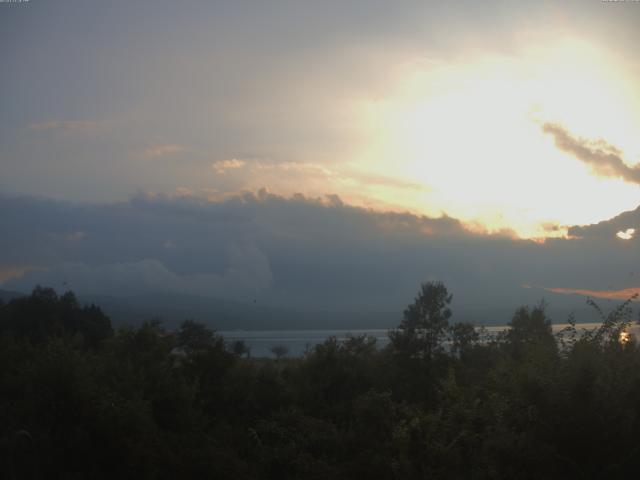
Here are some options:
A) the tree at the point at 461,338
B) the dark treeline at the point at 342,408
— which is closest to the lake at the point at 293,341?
the tree at the point at 461,338

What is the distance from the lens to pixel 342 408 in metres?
32.8

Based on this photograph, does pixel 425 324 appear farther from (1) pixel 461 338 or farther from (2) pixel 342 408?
(2) pixel 342 408

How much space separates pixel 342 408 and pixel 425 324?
33.8 ft

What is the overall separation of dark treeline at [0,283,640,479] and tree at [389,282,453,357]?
0.31 ft

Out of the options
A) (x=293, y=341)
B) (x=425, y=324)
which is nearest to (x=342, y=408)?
(x=425, y=324)

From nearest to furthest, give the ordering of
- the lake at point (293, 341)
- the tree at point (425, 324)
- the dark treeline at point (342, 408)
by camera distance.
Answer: the dark treeline at point (342, 408)
the tree at point (425, 324)
the lake at point (293, 341)

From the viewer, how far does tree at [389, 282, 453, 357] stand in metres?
40.1

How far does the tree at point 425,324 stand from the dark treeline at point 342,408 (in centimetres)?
9

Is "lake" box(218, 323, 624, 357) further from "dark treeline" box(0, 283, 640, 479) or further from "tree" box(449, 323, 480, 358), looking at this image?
"dark treeline" box(0, 283, 640, 479)

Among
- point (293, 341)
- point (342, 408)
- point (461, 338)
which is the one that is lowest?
Result: point (293, 341)

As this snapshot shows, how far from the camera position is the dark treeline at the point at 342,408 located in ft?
47.6

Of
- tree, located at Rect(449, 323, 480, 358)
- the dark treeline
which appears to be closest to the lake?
tree, located at Rect(449, 323, 480, 358)

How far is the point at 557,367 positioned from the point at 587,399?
1.82 meters

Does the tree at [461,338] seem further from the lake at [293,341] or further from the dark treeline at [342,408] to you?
the lake at [293,341]
